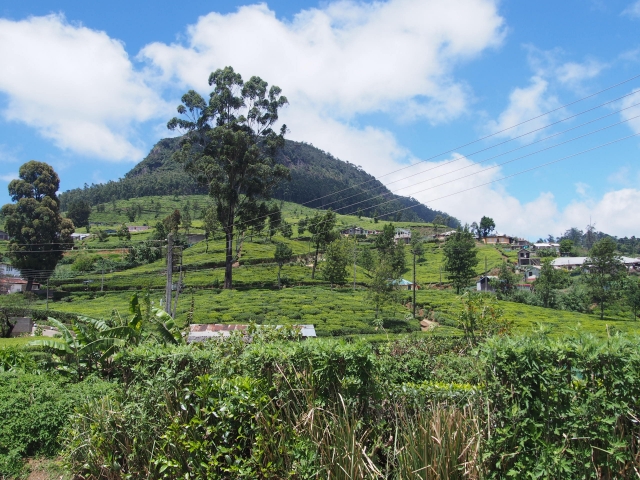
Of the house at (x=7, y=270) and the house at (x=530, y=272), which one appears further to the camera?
the house at (x=530, y=272)

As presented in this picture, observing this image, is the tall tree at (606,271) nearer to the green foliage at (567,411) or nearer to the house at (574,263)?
the house at (574,263)

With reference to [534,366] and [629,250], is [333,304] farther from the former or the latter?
[629,250]

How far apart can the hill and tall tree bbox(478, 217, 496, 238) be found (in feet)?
54.5

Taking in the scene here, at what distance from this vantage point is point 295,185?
144375 millimetres

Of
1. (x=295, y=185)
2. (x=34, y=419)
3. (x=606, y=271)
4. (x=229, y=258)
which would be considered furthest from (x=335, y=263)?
(x=295, y=185)

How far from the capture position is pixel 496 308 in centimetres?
1466

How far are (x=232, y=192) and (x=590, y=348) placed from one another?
38.1m

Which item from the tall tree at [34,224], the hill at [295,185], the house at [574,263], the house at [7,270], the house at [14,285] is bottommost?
the house at [14,285]

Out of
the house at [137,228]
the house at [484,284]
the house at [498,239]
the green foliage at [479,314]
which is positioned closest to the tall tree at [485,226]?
the house at [498,239]

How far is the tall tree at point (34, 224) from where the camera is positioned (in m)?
42.3

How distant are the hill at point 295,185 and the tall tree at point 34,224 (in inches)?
1776

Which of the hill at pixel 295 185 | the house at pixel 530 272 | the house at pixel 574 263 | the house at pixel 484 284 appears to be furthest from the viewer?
the hill at pixel 295 185

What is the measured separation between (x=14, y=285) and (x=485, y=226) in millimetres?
91725

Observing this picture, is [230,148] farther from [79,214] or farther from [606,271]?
[79,214]
